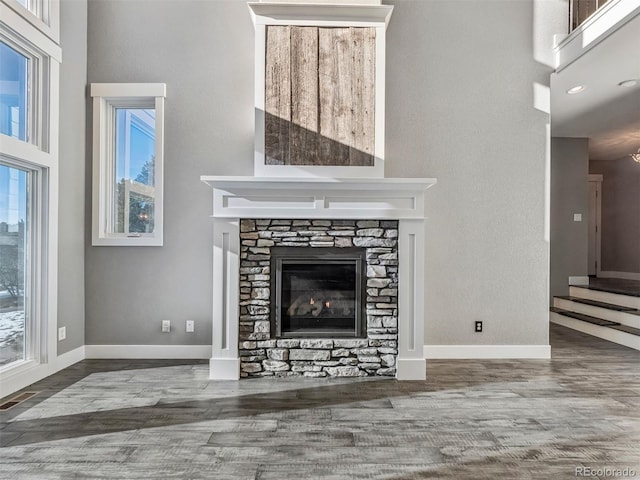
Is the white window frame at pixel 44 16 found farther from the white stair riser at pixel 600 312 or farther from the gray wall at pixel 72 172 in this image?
the white stair riser at pixel 600 312

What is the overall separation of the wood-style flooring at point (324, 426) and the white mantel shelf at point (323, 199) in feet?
4.34

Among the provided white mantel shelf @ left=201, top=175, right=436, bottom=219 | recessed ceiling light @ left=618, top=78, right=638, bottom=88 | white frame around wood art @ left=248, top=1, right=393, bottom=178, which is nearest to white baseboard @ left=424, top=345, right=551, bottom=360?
white mantel shelf @ left=201, top=175, right=436, bottom=219

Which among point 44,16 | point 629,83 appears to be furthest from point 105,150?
point 629,83

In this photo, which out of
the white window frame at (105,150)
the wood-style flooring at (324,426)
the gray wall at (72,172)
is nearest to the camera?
the wood-style flooring at (324,426)

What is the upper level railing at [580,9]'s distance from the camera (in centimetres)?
421

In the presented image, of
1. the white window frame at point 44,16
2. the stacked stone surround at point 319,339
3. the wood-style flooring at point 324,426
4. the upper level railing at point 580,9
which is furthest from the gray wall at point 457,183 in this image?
the white window frame at point 44,16

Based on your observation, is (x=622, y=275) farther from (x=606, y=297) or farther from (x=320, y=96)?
(x=320, y=96)

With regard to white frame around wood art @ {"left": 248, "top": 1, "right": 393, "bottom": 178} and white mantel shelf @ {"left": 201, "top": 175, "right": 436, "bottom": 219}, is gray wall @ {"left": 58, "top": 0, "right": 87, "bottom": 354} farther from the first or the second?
white frame around wood art @ {"left": 248, "top": 1, "right": 393, "bottom": 178}

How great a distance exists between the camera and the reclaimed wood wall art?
3.69 metres

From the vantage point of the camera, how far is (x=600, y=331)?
5180 millimetres

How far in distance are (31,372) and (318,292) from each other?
2.28 m

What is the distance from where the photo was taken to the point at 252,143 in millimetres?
4172

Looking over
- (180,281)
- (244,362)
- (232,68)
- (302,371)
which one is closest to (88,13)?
(232,68)

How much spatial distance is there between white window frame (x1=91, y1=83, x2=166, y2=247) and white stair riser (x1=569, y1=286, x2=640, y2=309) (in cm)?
540
